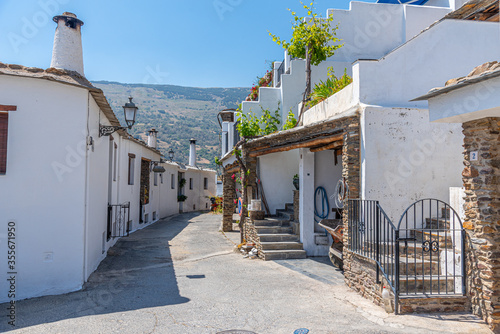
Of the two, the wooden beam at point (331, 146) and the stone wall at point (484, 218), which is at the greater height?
the wooden beam at point (331, 146)

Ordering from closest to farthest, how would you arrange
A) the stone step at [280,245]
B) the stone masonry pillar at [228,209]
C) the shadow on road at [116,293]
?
the shadow on road at [116,293] < the stone step at [280,245] < the stone masonry pillar at [228,209]

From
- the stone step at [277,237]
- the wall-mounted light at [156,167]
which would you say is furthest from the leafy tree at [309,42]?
the wall-mounted light at [156,167]

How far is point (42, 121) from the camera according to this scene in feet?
24.9

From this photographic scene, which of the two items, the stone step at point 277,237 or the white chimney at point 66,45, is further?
the stone step at point 277,237

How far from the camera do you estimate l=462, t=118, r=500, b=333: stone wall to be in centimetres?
560

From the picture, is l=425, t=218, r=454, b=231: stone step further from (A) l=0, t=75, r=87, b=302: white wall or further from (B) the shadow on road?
(A) l=0, t=75, r=87, b=302: white wall

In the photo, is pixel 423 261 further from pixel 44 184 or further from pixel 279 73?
pixel 279 73

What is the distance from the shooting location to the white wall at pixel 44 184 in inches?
289

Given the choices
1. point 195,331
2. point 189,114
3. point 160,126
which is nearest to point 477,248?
point 195,331

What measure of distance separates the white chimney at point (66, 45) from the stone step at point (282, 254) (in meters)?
6.89

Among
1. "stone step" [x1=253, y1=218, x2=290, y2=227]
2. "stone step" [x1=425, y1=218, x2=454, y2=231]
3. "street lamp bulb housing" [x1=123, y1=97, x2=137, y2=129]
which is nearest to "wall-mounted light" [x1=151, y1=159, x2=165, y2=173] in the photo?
"stone step" [x1=253, y1=218, x2=290, y2=227]

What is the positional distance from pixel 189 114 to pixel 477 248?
82379mm

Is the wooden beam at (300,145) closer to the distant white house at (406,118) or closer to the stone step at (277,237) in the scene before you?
the distant white house at (406,118)

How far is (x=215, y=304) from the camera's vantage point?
6945 millimetres
